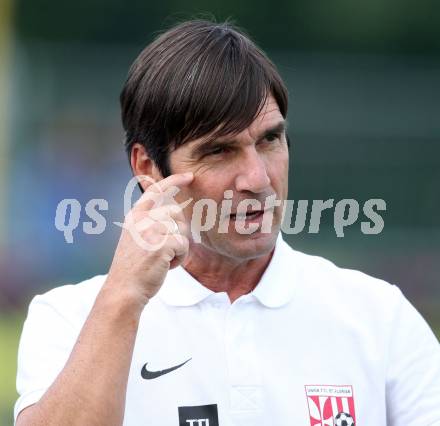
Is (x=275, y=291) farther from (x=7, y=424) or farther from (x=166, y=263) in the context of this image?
(x=7, y=424)

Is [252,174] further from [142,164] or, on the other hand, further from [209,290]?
[142,164]

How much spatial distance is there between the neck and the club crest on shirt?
1.18ft

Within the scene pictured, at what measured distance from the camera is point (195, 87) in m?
2.93

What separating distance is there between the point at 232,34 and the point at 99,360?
3.31ft

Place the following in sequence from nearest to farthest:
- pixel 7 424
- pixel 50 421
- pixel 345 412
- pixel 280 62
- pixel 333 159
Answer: pixel 50 421 < pixel 345 412 < pixel 7 424 < pixel 333 159 < pixel 280 62

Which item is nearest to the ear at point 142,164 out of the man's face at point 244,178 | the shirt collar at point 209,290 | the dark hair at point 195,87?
the dark hair at point 195,87

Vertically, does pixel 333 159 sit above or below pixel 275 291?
above

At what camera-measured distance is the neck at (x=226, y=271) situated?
120 inches

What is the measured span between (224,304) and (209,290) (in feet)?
0.19

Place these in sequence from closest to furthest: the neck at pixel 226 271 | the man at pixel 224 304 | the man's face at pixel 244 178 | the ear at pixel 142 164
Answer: the man at pixel 224 304 → the man's face at pixel 244 178 → the neck at pixel 226 271 → the ear at pixel 142 164

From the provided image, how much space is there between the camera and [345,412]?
283cm

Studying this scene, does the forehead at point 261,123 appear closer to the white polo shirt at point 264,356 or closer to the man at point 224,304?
the man at point 224,304

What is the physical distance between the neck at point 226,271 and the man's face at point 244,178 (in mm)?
78

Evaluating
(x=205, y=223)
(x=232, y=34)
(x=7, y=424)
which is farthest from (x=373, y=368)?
(x=7, y=424)
